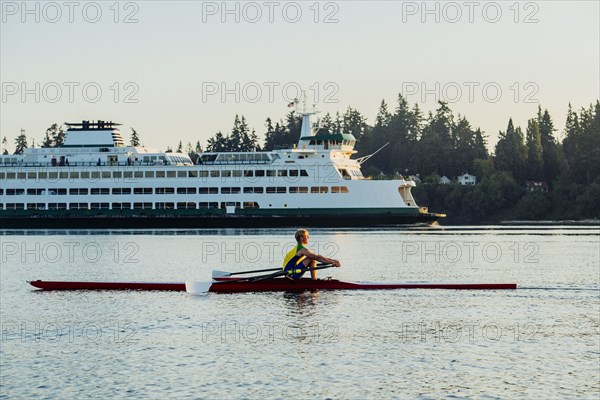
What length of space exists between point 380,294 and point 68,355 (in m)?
10.9

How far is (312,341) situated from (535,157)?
354 ft

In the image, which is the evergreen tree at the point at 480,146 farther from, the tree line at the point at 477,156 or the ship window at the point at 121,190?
the ship window at the point at 121,190

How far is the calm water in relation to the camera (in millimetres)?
15773

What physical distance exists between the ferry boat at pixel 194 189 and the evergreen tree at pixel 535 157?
47.3 meters

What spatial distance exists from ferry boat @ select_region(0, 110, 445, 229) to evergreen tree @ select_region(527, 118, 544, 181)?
155 ft

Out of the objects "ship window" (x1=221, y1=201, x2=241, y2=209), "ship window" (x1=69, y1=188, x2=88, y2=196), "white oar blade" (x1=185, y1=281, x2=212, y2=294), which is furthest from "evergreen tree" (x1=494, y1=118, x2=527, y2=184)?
"white oar blade" (x1=185, y1=281, x2=212, y2=294)

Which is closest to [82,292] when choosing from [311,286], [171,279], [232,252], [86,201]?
[171,279]

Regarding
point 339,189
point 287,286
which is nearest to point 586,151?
point 339,189

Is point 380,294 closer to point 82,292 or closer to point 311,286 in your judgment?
point 311,286

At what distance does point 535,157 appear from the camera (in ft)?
403

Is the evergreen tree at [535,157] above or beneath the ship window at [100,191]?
above

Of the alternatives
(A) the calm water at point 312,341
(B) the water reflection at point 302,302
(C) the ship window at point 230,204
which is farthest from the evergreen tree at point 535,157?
(B) the water reflection at point 302,302

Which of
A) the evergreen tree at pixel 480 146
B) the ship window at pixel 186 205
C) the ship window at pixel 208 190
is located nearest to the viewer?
the ship window at pixel 208 190

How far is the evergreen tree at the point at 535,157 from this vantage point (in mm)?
122312
